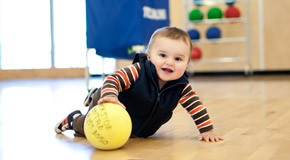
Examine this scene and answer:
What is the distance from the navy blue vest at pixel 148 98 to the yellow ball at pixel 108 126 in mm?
157

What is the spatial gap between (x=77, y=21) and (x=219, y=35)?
108 inches

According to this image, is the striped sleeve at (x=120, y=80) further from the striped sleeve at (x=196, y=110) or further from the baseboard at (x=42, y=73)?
the baseboard at (x=42, y=73)

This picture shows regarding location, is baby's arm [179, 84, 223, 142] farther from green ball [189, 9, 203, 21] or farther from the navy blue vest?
green ball [189, 9, 203, 21]

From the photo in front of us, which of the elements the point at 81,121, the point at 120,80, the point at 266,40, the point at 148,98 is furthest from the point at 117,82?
the point at 266,40

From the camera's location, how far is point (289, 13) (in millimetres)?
5707

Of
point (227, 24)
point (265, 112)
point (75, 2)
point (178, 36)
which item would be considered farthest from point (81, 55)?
point (178, 36)

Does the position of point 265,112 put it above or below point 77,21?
below

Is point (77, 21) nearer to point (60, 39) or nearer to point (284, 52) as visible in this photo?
point (60, 39)

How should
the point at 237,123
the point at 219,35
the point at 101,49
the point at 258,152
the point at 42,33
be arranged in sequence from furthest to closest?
the point at 42,33
the point at 219,35
the point at 101,49
the point at 237,123
the point at 258,152

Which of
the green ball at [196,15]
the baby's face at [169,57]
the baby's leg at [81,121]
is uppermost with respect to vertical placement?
the green ball at [196,15]

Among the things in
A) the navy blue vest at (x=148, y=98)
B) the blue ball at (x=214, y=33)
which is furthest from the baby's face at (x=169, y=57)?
the blue ball at (x=214, y=33)

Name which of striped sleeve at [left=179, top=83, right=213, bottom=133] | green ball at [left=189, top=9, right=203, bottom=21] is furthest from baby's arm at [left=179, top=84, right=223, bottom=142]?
green ball at [left=189, top=9, right=203, bottom=21]

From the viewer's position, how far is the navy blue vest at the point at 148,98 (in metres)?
1.40

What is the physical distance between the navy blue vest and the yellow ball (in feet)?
0.51
